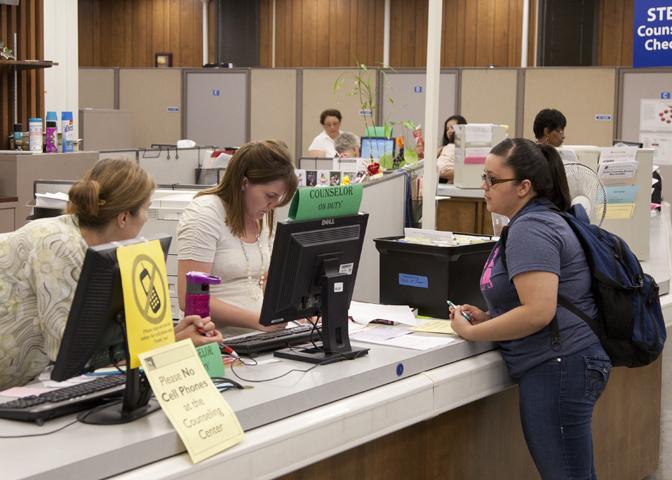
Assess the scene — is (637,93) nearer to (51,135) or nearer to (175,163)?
(175,163)

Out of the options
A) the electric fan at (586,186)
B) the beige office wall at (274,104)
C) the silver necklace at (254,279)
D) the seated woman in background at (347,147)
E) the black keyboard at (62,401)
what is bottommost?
the black keyboard at (62,401)

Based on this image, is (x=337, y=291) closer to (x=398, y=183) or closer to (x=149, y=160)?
(x=398, y=183)

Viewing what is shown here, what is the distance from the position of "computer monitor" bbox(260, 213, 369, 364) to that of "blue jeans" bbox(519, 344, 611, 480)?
1.65 feet

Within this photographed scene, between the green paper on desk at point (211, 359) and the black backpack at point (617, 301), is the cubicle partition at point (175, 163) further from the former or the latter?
the green paper on desk at point (211, 359)

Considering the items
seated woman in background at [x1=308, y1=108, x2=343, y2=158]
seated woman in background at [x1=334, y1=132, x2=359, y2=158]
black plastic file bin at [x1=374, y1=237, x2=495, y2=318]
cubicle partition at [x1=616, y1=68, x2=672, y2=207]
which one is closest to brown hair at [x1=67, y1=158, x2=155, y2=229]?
black plastic file bin at [x1=374, y1=237, x2=495, y2=318]

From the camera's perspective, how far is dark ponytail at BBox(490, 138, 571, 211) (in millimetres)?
2662

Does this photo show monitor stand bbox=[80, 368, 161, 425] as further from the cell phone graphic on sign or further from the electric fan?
the electric fan

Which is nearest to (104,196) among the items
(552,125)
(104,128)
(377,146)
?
(552,125)

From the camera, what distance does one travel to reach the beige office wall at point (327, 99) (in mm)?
10703

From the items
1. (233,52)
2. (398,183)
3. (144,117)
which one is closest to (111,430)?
(398,183)

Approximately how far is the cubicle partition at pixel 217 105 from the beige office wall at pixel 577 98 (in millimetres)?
3234

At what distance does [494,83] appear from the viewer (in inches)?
396

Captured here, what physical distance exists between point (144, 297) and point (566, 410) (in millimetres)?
1267

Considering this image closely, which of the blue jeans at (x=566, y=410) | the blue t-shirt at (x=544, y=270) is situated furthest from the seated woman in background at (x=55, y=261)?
the blue jeans at (x=566, y=410)
